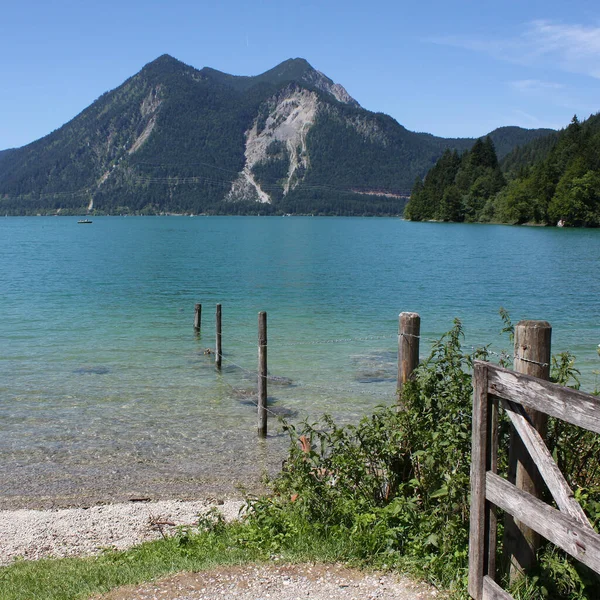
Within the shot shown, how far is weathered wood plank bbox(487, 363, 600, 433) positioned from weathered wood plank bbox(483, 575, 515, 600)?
151cm

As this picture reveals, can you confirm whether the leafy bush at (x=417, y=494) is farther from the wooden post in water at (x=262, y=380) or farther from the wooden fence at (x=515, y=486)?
the wooden post in water at (x=262, y=380)

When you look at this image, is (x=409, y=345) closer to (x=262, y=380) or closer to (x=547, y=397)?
(x=547, y=397)

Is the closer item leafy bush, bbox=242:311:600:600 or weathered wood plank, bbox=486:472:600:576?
weathered wood plank, bbox=486:472:600:576

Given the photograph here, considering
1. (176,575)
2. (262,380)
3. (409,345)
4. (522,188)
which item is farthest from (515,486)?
(522,188)

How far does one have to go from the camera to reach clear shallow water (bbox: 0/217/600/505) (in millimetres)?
12430

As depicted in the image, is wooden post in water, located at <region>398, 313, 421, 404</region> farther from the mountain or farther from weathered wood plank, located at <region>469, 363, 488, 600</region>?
the mountain

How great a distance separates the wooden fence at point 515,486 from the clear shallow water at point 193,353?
21.5 ft

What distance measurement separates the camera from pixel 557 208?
12875cm

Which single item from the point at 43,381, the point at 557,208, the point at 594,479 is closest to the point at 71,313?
the point at 43,381

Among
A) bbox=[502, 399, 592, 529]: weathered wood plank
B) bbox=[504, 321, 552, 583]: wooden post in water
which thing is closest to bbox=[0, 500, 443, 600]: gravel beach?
bbox=[504, 321, 552, 583]: wooden post in water

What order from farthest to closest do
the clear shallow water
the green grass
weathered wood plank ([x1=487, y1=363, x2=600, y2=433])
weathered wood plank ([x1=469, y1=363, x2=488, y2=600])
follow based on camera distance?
the clear shallow water
the green grass
weathered wood plank ([x1=469, y1=363, x2=488, y2=600])
weathered wood plank ([x1=487, y1=363, x2=600, y2=433])

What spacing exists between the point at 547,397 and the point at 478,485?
1159 millimetres

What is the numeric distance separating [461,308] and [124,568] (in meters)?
29.5

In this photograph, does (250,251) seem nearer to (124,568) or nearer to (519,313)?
(519,313)
